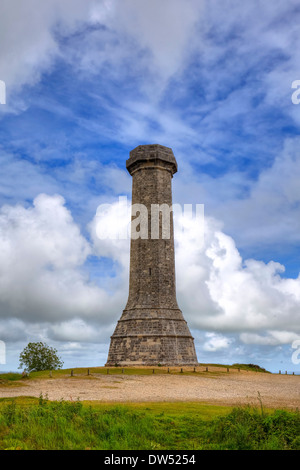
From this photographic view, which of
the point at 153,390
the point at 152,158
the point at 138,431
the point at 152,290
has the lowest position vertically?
the point at 138,431

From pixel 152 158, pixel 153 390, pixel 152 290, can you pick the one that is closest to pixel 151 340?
pixel 152 290

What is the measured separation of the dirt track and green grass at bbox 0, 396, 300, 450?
5306 millimetres

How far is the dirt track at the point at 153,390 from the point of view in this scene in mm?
16844

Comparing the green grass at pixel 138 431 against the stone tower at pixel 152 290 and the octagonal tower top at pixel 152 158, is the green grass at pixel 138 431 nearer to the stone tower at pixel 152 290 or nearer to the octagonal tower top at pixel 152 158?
the stone tower at pixel 152 290

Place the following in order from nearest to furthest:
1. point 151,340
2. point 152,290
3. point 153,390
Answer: point 153,390
point 151,340
point 152,290

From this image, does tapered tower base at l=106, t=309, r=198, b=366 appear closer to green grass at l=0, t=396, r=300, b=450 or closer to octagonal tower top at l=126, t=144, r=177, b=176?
octagonal tower top at l=126, t=144, r=177, b=176

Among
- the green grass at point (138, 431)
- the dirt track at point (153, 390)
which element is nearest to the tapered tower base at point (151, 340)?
the dirt track at point (153, 390)

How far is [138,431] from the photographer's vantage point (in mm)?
9453

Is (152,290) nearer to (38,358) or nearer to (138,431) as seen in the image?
(38,358)

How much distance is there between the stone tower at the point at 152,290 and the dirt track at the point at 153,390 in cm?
627

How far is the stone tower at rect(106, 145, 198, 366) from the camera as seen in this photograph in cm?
3503

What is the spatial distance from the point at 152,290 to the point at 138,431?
28497 mm

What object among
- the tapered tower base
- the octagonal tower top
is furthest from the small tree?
the octagonal tower top
